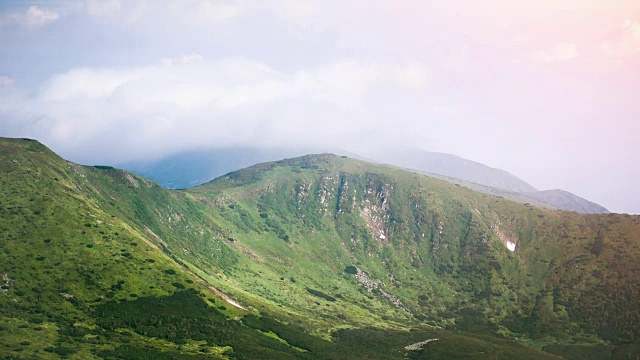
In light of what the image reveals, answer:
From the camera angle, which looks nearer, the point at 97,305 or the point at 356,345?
the point at 97,305

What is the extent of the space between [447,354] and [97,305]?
472 feet

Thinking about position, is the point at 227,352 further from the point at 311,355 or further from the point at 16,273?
the point at 16,273

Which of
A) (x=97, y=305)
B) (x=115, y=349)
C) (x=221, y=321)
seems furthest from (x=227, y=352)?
(x=97, y=305)

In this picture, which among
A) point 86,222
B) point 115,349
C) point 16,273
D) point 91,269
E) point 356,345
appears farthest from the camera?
point 356,345

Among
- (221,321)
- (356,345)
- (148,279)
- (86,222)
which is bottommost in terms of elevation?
(356,345)

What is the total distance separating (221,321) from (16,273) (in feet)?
232

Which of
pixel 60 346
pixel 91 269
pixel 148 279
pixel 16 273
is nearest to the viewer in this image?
pixel 60 346

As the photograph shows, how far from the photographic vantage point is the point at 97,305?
14225 centimetres

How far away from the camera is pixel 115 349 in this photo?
398 ft

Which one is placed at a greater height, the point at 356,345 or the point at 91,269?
the point at 91,269

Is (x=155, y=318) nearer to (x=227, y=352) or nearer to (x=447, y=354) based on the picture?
(x=227, y=352)

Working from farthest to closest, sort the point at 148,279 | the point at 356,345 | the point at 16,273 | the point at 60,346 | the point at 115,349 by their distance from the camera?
the point at 356,345 < the point at 148,279 < the point at 16,273 < the point at 115,349 < the point at 60,346

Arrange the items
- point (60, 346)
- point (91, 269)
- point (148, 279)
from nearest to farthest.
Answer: point (60, 346) < point (91, 269) < point (148, 279)

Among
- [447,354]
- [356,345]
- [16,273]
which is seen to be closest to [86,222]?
[16,273]
